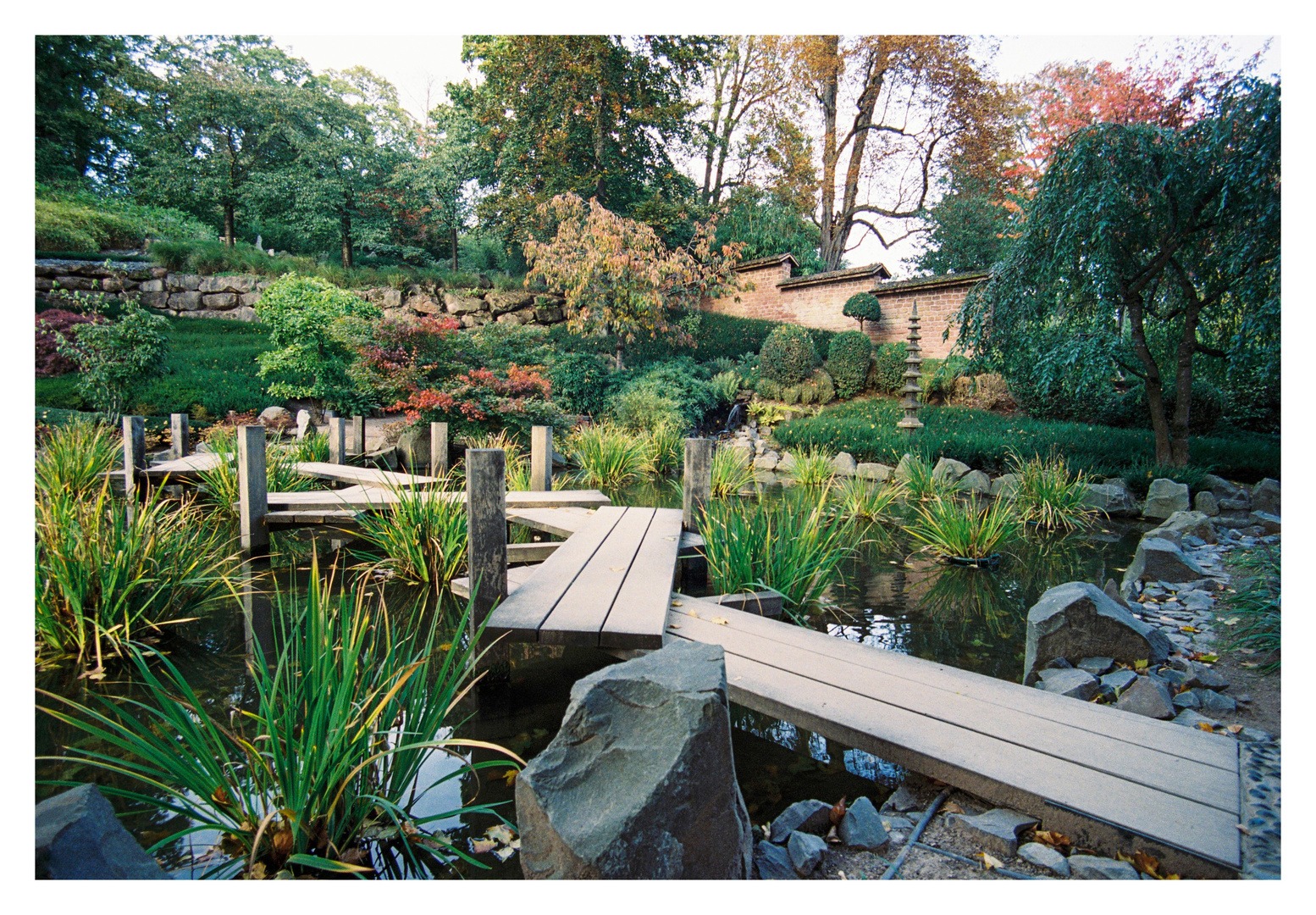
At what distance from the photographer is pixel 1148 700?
205cm

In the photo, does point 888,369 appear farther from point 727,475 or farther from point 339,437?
point 339,437

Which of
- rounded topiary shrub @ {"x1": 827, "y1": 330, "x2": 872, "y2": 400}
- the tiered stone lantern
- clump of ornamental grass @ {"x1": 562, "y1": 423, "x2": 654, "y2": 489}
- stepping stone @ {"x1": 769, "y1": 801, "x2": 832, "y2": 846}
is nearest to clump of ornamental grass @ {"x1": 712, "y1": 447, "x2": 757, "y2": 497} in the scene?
clump of ornamental grass @ {"x1": 562, "y1": 423, "x2": 654, "y2": 489}

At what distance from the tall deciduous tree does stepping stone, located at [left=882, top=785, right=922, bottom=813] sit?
1161 cm

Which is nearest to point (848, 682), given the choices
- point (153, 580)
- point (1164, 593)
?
point (1164, 593)

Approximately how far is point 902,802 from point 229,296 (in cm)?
1507

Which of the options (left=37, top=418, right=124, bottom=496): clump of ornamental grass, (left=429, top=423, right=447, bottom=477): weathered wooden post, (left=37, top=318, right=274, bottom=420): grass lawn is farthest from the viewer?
(left=37, top=318, right=274, bottom=420): grass lawn

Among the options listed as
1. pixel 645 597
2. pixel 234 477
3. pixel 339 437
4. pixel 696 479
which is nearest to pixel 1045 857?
pixel 645 597

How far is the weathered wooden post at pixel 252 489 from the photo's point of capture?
166 inches

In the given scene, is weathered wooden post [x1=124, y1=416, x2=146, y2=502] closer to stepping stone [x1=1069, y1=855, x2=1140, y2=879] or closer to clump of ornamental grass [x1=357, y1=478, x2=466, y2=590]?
clump of ornamental grass [x1=357, y1=478, x2=466, y2=590]

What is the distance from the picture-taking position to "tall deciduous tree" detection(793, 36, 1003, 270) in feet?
36.2

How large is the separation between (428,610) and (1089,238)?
20.4 ft
